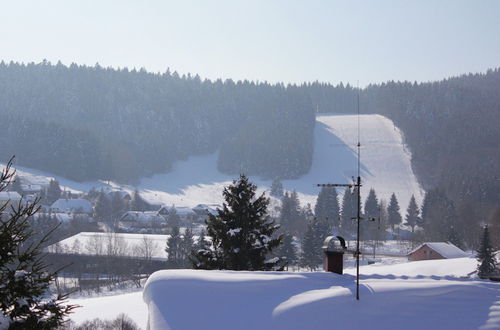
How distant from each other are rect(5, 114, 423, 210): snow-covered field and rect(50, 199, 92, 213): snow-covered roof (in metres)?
19.4

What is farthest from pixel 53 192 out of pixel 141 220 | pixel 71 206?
pixel 141 220

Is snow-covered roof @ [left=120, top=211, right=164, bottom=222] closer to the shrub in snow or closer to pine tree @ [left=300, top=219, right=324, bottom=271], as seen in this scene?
pine tree @ [left=300, top=219, right=324, bottom=271]

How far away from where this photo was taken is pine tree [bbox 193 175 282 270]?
70.1 feet

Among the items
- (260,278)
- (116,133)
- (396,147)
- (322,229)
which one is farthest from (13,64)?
(260,278)

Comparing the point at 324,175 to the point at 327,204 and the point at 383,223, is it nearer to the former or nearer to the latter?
the point at 327,204

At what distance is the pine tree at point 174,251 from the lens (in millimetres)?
62781

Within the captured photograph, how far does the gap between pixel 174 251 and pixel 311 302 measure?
179ft

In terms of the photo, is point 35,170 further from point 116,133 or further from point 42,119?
point 116,133

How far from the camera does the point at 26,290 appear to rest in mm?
6551

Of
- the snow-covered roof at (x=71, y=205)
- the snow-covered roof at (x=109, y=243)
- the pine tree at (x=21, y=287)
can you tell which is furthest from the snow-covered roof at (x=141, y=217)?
the pine tree at (x=21, y=287)

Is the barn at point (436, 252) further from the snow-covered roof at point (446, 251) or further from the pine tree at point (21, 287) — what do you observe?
the pine tree at point (21, 287)

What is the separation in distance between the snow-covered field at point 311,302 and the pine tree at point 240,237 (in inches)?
356

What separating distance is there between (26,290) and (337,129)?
194 meters

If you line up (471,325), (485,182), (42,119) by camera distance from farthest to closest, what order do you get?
(42,119) → (485,182) → (471,325)
